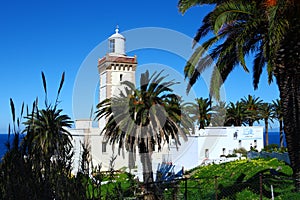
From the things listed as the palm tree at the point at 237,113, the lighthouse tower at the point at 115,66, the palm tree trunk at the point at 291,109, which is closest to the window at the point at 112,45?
the lighthouse tower at the point at 115,66

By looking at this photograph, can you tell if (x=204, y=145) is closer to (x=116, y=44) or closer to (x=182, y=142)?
(x=182, y=142)

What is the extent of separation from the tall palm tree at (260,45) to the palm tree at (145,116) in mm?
5695

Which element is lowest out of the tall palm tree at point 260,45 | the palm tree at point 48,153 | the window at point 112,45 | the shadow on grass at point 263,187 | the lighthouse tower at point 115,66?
the shadow on grass at point 263,187

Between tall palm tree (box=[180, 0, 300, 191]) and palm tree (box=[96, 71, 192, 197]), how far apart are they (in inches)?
224

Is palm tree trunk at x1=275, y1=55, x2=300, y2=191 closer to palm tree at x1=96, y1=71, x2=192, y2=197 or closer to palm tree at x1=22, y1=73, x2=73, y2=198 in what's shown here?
palm tree at x1=96, y1=71, x2=192, y2=197

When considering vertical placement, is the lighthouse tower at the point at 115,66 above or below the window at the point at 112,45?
below

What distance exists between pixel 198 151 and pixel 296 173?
2200 centimetres

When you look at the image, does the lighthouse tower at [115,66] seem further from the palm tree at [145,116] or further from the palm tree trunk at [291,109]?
the palm tree trunk at [291,109]

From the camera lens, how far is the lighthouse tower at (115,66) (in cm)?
3791

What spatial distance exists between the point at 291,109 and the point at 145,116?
762 centimetres

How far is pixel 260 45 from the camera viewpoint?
37.4ft

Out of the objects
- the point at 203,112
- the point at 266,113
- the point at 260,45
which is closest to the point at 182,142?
the point at 203,112

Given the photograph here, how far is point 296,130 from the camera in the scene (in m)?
10.9

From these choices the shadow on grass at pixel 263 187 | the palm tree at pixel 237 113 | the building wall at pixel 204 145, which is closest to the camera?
the shadow on grass at pixel 263 187
